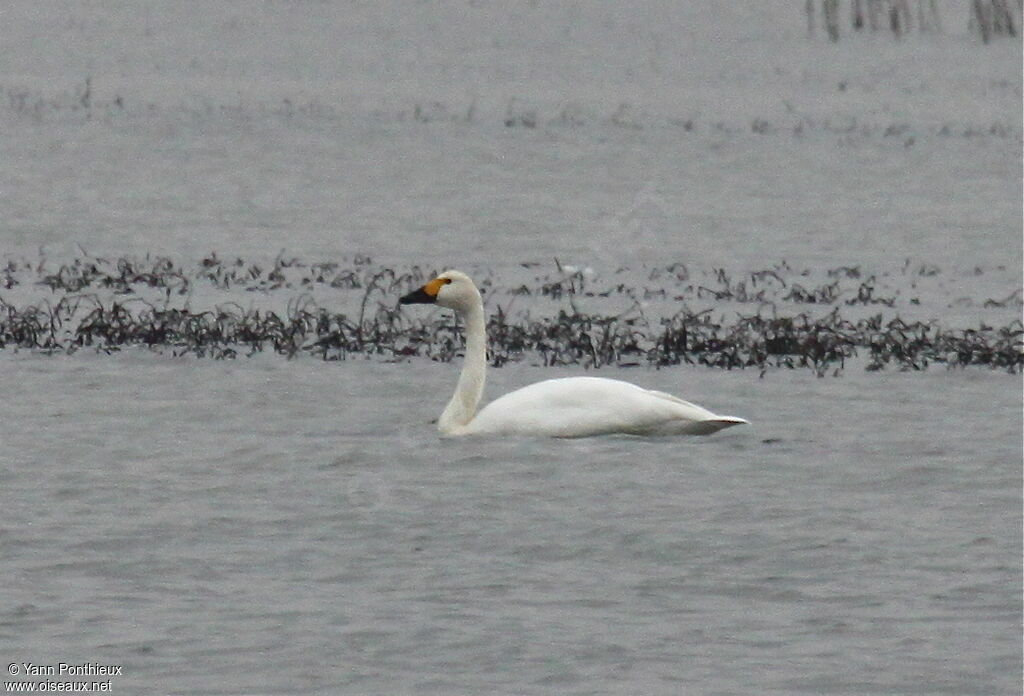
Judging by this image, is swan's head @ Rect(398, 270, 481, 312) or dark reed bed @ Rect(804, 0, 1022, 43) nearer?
swan's head @ Rect(398, 270, 481, 312)

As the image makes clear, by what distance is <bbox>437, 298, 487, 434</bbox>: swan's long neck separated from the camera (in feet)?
44.5

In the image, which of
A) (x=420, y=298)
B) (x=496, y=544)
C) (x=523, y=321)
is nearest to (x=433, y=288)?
(x=420, y=298)

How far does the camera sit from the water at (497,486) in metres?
8.34

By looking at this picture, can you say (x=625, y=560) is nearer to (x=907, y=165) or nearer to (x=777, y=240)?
(x=777, y=240)

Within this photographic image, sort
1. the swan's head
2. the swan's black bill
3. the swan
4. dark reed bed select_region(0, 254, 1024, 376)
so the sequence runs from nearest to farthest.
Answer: the swan < the swan's black bill < the swan's head < dark reed bed select_region(0, 254, 1024, 376)

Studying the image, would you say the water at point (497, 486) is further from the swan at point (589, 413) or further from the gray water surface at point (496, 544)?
the swan at point (589, 413)

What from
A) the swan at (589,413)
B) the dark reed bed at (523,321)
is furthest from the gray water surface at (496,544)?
the dark reed bed at (523,321)

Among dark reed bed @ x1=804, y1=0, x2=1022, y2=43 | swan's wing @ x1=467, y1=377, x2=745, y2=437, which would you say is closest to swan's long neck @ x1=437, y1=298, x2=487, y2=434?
swan's wing @ x1=467, y1=377, x2=745, y2=437

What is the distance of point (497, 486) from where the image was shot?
1177 cm

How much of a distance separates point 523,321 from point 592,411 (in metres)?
4.72

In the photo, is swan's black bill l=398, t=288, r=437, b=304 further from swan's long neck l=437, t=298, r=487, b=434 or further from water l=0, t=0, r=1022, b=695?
water l=0, t=0, r=1022, b=695

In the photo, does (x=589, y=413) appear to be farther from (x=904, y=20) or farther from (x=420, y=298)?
(x=904, y=20)

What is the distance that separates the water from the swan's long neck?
0.92ft

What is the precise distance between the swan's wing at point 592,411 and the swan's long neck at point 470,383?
1.03 feet
